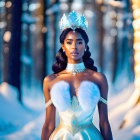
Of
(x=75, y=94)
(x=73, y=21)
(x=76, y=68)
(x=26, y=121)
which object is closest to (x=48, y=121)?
(x=75, y=94)

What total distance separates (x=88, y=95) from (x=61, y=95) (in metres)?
0.30

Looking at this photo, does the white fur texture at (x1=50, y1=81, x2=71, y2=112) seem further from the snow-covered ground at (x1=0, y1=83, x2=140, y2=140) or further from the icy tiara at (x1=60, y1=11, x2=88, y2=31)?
the snow-covered ground at (x1=0, y1=83, x2=140, y2=140)

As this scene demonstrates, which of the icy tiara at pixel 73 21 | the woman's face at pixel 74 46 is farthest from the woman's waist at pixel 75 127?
the icy tiara at pixel 73 21

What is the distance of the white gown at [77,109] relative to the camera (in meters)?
2.30

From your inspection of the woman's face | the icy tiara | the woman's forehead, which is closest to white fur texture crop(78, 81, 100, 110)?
the woman's face

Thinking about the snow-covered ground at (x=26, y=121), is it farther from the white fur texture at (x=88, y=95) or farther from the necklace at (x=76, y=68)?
the necklace at (x=76, y=68)

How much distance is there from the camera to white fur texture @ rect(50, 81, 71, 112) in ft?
7.61

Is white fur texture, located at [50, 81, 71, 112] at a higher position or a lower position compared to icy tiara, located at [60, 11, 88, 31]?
lower

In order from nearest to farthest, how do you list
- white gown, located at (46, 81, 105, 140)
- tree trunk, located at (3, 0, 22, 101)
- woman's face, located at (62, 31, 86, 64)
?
white gown, located at (46, 81, 105, 140) → woman's face, located at (62, 31, 86, 64) → tree trunk, located at (3, 0, 22, 101)

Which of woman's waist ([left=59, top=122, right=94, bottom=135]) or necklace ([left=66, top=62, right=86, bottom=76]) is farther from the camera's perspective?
necklace ([left=66, top=62, right=86, bottom=76])

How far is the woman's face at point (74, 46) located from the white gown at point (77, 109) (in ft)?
1.02

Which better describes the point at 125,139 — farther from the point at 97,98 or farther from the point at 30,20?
the point at 30,20

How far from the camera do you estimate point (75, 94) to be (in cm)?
238

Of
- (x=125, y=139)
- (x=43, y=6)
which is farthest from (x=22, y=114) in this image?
(x=43, y=6)
